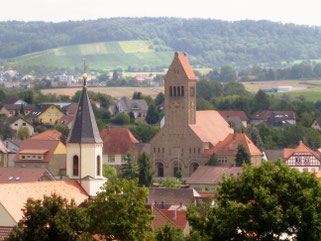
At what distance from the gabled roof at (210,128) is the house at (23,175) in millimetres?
39627

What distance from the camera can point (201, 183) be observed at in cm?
10906

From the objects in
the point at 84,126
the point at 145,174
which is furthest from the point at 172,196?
the point at 145,174

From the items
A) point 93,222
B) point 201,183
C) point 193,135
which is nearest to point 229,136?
point 193,135

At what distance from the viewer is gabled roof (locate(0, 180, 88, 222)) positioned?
6569 centimetres

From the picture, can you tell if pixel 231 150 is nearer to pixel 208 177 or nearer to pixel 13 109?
pixel 208 177

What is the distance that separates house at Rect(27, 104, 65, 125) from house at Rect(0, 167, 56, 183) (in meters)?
74.3

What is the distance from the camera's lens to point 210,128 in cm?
13250

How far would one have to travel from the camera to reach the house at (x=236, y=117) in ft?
534

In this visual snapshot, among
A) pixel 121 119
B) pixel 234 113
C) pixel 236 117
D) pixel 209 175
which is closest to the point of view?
pixel 209 175

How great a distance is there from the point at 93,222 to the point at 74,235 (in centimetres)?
162

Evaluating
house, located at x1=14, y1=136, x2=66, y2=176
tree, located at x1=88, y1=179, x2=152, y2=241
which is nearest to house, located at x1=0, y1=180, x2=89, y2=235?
tree, located at x1=88, y1=179, x2=152, y2=241

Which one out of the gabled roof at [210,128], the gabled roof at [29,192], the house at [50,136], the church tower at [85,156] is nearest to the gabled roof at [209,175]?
the gabled roof at [210,128]

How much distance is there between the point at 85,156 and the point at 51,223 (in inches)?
811

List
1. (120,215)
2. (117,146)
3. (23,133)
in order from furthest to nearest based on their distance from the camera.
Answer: (23,133)
(117,146)
(120,215)
